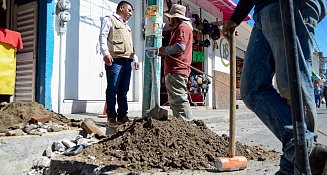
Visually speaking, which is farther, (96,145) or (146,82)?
(146,82)

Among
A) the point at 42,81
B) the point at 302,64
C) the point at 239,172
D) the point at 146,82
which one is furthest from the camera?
the point at 42,81

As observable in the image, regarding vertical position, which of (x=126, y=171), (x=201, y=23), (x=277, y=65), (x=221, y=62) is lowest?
(x=126, y=171)

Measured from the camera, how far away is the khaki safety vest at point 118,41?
460 cm

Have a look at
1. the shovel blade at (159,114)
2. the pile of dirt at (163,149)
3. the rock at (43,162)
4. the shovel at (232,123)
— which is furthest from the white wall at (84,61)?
the shovel at (232,123)

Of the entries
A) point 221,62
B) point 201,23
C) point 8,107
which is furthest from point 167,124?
point 221,62

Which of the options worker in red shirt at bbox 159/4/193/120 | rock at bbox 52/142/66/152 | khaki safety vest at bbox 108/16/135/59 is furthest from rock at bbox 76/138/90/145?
khaki safety vest at bbox 108/16/135/59

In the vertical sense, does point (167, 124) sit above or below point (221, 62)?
below

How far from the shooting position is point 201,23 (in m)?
11.4

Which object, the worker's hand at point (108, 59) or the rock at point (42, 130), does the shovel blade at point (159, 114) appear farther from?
the rock at point (42, 130)

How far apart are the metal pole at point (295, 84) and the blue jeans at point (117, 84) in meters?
3.38

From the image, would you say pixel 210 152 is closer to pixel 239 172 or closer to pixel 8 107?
pixel 239 172

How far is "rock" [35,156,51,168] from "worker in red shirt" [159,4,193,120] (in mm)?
1672

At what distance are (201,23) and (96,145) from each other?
28.9 ft

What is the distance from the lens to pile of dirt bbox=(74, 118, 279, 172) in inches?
107
